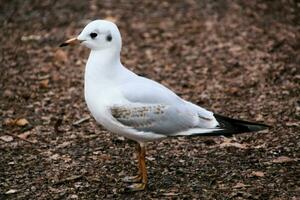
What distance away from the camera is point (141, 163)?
13.3 feet

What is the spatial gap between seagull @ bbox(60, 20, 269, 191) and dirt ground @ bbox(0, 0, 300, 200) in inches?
14.7

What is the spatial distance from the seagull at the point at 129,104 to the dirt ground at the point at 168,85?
0.37 metres

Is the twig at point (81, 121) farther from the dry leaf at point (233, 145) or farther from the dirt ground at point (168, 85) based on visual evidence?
the dry leaf at point (233, 145)

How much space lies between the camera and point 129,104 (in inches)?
150

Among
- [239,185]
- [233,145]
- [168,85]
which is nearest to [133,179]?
[239,185]

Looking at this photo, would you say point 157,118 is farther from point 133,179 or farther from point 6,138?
point 6,138

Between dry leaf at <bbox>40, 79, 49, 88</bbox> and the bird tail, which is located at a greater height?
the bird tail

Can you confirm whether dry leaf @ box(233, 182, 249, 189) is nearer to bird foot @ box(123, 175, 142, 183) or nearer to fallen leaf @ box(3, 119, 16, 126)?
bird foot @ box(123, 175, 142, 183)

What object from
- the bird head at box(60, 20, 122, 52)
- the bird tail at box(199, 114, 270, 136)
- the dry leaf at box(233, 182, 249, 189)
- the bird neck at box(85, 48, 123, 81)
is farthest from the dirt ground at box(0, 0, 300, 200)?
the bird head at box(60, 20, 122, 52)

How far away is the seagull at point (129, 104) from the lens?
12.5ft

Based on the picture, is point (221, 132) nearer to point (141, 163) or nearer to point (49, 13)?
point (141, 163)

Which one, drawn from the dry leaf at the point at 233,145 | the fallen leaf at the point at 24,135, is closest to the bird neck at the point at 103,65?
the dry leaf at the point at 233,145

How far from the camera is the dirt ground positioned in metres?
4.16

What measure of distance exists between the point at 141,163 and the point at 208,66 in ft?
8.46
